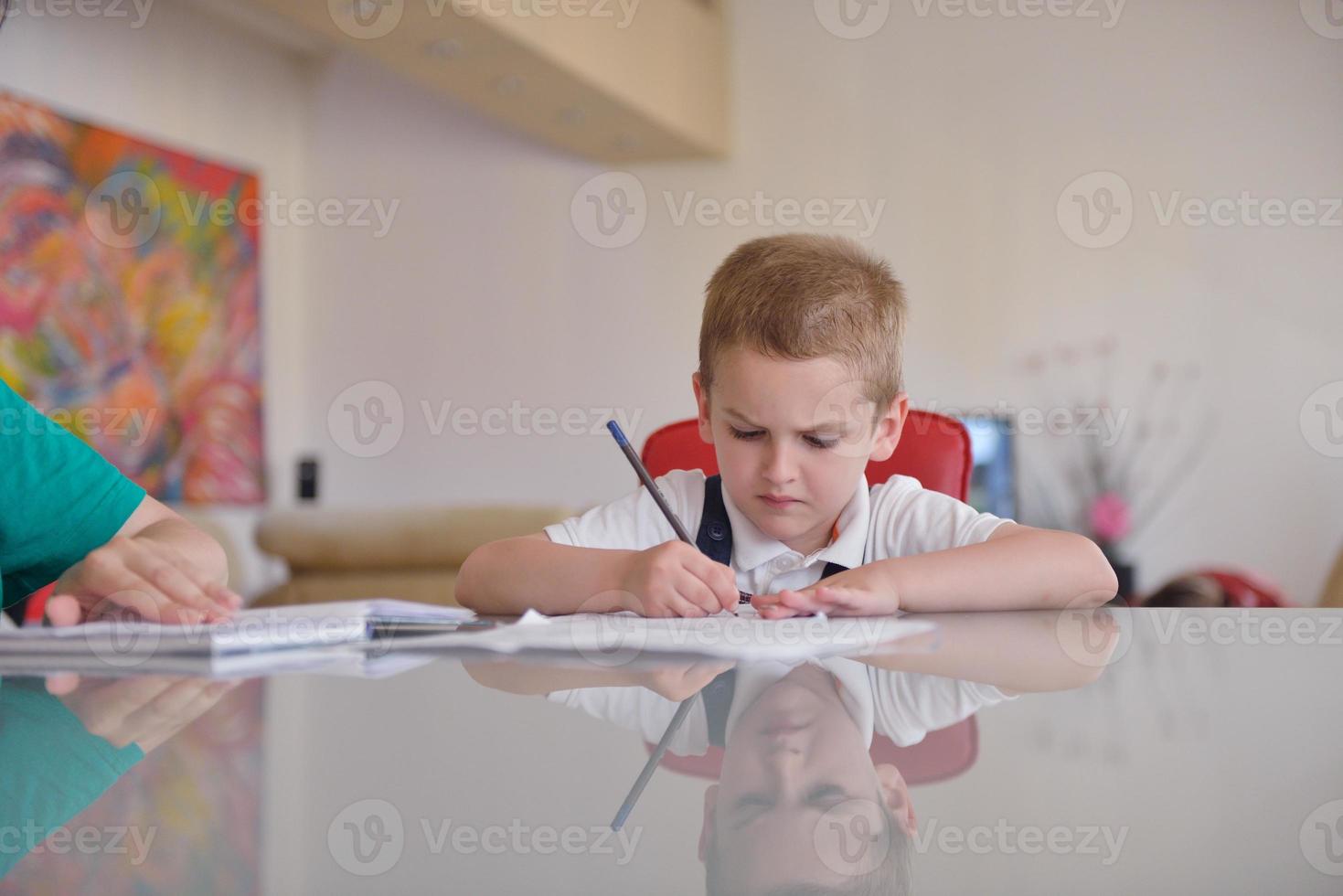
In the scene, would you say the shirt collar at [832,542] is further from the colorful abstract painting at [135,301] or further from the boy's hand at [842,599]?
the colorful abstract painting at [135,301]

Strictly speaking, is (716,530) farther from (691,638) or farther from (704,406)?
(691,638)

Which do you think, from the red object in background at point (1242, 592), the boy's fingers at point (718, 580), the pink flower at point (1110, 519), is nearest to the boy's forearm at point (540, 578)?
the boy's fingers at point (718, 580)

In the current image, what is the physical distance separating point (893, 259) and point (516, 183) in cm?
173

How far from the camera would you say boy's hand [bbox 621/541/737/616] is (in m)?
1.01

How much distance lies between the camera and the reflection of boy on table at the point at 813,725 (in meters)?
0.28

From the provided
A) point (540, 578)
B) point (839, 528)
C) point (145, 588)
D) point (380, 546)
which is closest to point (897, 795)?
point (145, 588)

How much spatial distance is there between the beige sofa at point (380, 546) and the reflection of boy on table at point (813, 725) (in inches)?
96.7

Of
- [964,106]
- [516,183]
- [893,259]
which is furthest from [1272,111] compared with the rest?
[516,183]

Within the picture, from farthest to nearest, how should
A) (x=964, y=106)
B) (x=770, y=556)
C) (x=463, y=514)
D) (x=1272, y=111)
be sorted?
(x=964, y=106) → (x=1272, y=111) → (x=463, y=514) → (x=770, y=556)

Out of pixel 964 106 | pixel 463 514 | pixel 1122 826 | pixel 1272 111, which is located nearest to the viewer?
pixel 1122 826

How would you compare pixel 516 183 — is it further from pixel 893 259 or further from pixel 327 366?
pixel 893 259

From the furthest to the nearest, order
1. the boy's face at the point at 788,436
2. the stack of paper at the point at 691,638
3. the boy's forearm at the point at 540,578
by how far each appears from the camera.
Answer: the boy's face at the point at 788,436 < the boy's forearm at the point at 540,578 < the stack of paper at the point at 691,638

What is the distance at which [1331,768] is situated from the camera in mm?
391

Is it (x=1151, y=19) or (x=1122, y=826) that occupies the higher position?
(x=1151, y=19)
